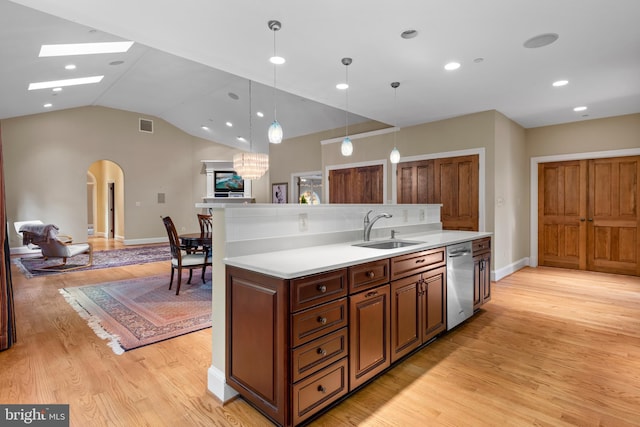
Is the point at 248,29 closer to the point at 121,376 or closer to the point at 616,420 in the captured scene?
the point at 121,376

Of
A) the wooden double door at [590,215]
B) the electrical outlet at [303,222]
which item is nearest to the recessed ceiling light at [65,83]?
the electrical outlet at [303,222]

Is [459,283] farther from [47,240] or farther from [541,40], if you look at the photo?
[47,240]

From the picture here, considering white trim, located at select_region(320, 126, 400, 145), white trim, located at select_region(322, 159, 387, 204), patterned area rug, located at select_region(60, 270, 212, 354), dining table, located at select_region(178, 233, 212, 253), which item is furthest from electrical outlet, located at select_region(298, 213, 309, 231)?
white trim, located at select_region(320, 126, 400, 145)

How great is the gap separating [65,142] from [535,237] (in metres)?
11.0

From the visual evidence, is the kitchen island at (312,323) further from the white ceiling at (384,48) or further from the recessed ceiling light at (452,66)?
the recessed ceiling light at (452,66)

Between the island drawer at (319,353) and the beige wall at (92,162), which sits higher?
the beige wall at (92,162)

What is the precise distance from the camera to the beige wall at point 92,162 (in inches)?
307

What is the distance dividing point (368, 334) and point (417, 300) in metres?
Result: 0.62

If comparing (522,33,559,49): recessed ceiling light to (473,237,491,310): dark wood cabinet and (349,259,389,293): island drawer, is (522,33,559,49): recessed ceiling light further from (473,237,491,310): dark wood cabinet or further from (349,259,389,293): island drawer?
(349,259,389,293): island drawer

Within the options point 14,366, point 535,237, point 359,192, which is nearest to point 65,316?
point 14,366

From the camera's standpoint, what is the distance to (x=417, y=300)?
2.47 metres

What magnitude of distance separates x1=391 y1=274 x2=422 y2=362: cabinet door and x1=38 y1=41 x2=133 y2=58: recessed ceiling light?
5395 millimetres

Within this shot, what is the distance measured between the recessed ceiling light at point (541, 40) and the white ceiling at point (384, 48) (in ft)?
0.19

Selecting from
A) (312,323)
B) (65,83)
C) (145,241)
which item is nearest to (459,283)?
(312,323)
